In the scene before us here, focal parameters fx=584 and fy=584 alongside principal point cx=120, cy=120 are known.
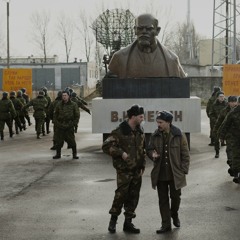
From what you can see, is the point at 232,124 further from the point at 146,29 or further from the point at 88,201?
the point at 146,29

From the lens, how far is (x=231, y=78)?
69.7 ft

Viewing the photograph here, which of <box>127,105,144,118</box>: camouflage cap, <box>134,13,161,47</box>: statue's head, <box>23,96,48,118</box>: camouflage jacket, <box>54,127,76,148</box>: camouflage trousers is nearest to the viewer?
<box>127,105,144,118</box>: camouflage cap

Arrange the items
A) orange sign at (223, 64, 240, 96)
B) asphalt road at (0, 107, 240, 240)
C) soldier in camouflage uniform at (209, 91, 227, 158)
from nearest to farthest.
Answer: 1. asphalt road at (0, 107, 240, 240)
2. soldier in camouflage uniform at (209, 91, 227, 158)
3. orange sign at (223, 64, 240, 96)

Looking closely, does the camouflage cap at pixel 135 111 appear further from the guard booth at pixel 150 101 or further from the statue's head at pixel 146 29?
the guard booth at pixel 150 101

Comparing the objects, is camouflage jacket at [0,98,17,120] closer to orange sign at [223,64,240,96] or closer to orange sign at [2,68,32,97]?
orange sign at [223,64,240,96]

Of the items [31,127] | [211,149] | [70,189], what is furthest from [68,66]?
[70,189]

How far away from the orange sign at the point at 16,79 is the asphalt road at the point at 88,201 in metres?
13.8

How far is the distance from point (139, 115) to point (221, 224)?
1.89 meters

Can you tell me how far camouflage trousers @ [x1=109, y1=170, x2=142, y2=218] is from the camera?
721 centimetres

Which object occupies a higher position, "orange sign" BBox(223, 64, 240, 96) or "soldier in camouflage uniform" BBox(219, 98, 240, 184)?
"orange sign" BBox(223, 64, 240, 96)

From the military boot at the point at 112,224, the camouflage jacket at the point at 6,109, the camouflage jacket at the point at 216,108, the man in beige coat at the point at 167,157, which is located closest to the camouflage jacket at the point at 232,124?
the man in beige coat at the point at 167,157

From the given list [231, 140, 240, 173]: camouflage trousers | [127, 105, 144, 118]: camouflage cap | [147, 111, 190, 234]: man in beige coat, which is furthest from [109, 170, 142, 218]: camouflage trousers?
[231, 140, 240, 173]: camouflage trousers

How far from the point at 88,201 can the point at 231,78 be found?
13.1 meters

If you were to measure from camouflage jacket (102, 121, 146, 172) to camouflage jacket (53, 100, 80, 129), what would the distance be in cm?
692
